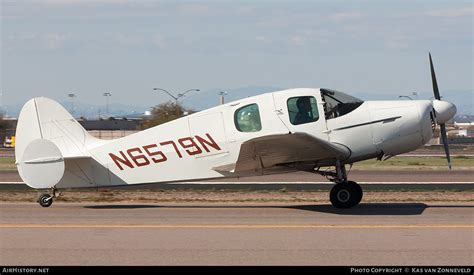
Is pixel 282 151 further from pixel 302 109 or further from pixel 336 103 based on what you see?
pixel 336 103

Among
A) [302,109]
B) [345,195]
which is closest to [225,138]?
[302,109]

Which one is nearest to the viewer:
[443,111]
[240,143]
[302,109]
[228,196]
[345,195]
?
[302,109]

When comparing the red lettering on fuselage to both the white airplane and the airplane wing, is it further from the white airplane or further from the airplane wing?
the airplane wing

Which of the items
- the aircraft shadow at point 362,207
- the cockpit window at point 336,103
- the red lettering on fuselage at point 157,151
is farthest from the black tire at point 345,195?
the red lettering on fuselage at point 157,151

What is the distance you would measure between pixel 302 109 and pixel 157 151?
292 centimetres

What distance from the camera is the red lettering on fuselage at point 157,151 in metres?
14.8

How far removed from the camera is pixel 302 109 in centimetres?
1438

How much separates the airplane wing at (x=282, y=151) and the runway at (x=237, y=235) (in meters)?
0.87

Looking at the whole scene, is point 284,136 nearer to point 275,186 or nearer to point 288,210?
point 288,210

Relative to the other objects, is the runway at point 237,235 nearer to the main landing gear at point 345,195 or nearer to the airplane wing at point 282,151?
the main landing gear at point 345,195

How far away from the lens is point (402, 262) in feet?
28.5

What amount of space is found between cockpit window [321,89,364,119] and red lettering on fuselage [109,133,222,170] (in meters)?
2.20
